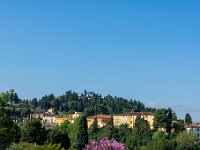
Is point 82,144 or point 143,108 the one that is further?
point 143,108

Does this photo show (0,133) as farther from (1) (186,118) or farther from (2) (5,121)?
(1) (186,118)

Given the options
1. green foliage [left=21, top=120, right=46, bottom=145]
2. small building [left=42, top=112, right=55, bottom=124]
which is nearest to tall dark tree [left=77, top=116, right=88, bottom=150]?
green foliage [left=21, top=120, right=46, bottom=145]

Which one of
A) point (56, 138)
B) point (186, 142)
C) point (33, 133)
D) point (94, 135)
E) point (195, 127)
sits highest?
point (195, 127)

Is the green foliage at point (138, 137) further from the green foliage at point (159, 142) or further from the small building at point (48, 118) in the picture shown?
the small building at point (48, 118)

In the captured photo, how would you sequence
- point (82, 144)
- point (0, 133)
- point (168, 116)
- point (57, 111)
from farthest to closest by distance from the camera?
1. point (57, 111)
2. point (168, 116)
3. point (82, 144)
4. point (0, 133)

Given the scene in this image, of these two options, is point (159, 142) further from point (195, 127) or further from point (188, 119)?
point (188, 119)

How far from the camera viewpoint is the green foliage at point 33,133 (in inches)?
2323

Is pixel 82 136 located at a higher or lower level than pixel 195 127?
lower

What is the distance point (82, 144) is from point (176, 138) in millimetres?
30296

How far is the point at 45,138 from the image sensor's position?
2466 inches

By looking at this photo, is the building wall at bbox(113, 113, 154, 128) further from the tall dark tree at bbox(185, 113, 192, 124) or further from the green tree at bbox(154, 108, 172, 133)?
the green tree at bbox(154, 108, 172, 133)

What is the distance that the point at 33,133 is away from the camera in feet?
196

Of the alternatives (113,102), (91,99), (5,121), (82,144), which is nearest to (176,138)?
(82,144)

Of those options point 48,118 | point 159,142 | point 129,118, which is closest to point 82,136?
point 159,142
